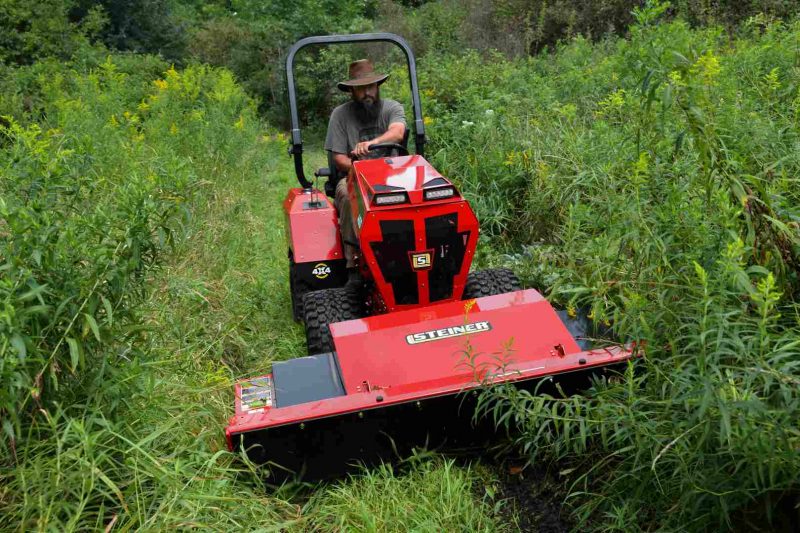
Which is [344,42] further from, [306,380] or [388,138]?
[306,380]

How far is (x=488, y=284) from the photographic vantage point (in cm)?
449

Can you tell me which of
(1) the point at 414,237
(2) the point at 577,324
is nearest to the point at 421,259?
(1) the point at 414,237

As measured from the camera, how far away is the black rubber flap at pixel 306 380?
3.45 meters

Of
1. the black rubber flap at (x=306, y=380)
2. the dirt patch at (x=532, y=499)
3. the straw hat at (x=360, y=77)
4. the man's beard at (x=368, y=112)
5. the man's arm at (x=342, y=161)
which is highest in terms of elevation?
the straw hat at (x=360, y=77)

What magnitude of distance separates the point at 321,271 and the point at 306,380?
140 cm

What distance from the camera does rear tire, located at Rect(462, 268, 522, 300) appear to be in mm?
4453

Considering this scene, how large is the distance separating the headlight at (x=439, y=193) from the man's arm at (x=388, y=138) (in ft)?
3.30

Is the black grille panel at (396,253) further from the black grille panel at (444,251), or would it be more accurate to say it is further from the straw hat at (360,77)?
the straw hat at (360,77)

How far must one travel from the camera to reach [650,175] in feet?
11.8

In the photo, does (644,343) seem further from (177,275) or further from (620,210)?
(177,275)

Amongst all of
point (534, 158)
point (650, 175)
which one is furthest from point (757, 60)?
point (650, 175)

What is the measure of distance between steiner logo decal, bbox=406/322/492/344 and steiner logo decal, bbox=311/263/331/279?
1298 mm

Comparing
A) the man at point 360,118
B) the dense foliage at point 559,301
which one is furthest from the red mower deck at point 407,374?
the man at point 360,118

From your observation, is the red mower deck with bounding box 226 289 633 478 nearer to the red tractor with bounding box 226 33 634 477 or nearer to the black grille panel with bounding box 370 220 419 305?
the red tractor with bounding box 226 33 634 477
